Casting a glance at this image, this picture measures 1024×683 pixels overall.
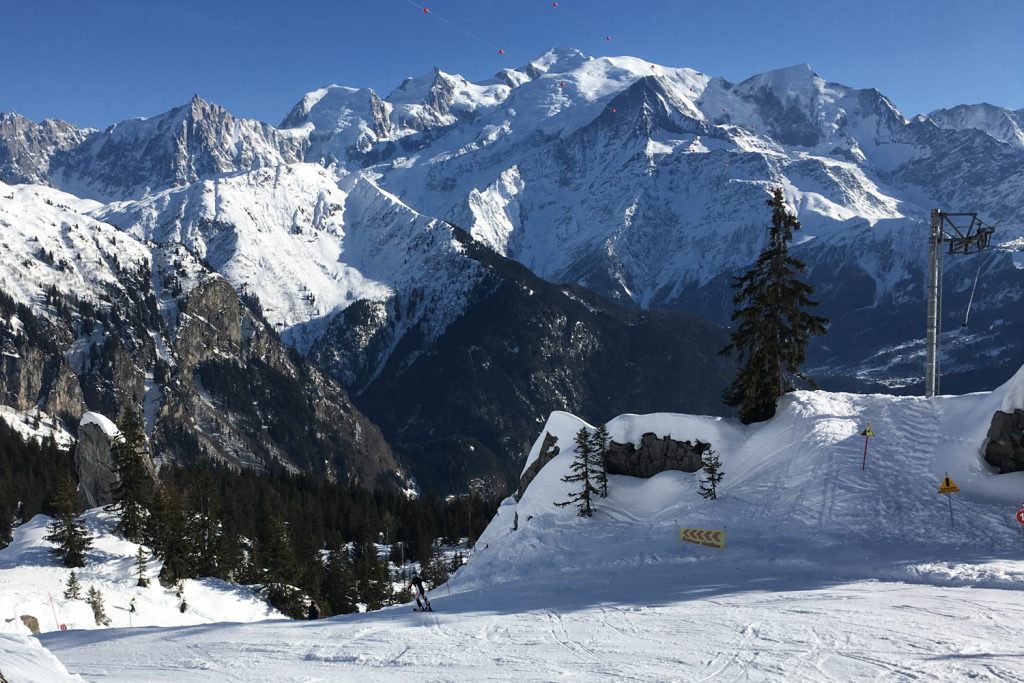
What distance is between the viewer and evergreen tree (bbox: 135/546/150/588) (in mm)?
59725

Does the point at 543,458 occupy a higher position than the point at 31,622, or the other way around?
the point at 543,458

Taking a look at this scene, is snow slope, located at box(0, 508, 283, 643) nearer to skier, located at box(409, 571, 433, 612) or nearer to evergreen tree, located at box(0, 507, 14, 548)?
skier, located at box(409, 571, 433, 612)

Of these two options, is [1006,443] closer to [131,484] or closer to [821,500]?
[821,500]

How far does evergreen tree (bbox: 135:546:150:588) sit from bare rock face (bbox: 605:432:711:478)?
Result: 36.2 metres

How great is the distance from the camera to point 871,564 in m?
30.8

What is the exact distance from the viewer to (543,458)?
53.1m

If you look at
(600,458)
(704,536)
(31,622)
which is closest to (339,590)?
(31,622)

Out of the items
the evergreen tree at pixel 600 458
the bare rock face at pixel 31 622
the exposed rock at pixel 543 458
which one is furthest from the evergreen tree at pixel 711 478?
the bare rock face at pixel 31 622

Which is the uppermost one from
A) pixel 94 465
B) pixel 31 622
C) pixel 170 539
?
pixel 94 465

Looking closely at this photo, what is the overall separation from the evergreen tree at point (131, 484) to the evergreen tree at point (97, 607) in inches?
512

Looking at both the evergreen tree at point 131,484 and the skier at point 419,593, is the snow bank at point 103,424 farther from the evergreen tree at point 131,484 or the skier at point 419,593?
the skier at point 419,593

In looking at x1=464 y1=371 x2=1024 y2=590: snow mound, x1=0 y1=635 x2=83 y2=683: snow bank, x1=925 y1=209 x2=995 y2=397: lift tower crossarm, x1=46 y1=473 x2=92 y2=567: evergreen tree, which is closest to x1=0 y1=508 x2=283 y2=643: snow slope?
x1=46 y1=473 x2=92 y2=567: evergreen tree

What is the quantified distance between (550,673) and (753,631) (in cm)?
655

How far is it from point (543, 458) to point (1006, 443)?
2626cm
